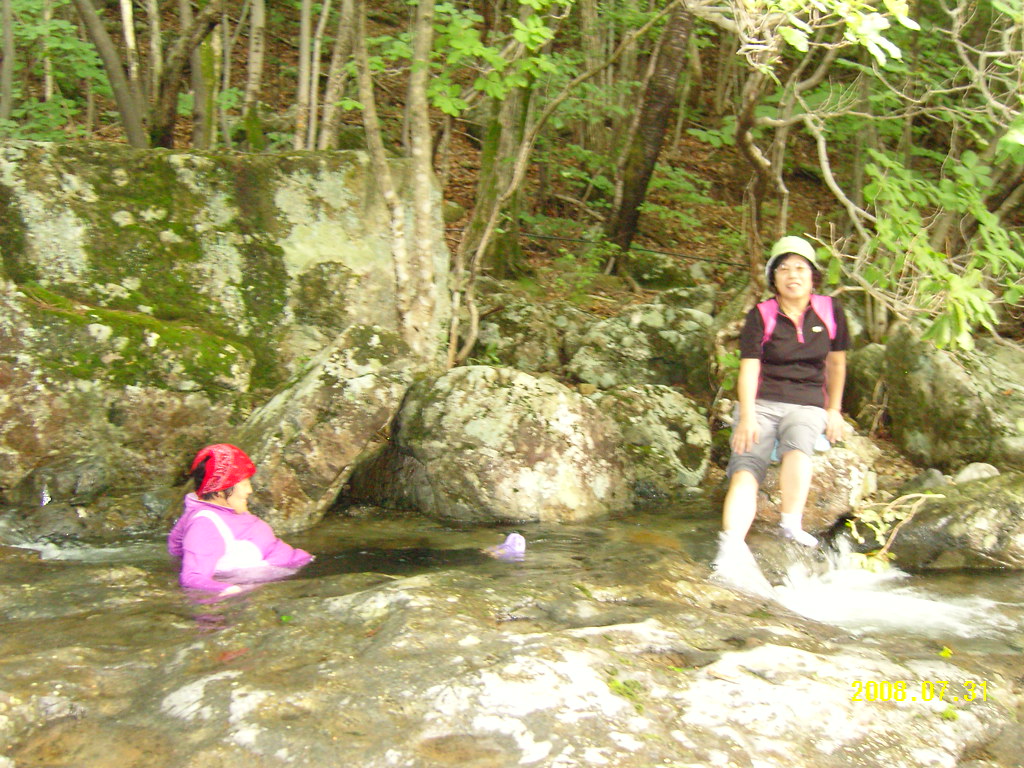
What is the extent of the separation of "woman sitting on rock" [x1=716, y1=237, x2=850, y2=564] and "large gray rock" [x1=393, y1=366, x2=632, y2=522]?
1313 mm

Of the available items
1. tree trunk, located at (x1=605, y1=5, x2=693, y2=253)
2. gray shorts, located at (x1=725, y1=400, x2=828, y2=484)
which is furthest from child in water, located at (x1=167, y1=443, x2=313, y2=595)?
tree trunk, located at (x1=605, y1=5, x2=693, y2=253)

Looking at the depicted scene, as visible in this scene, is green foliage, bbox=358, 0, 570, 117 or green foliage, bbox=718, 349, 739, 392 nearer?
green foliage, bbox=358, 0, 570, 117

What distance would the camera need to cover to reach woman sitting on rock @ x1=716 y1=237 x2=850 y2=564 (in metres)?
4.73

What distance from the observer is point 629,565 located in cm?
459

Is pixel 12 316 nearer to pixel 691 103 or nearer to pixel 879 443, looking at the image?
pixel 879 443

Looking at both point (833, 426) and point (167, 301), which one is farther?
point (167, 301)

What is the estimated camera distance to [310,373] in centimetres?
591

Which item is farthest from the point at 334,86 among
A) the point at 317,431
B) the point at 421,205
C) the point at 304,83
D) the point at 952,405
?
the point at 952,405

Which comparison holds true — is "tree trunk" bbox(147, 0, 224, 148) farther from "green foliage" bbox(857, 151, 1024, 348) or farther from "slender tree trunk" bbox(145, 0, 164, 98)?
"green foliage" bbox(857, 151, 1024, 348)

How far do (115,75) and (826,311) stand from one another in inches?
242

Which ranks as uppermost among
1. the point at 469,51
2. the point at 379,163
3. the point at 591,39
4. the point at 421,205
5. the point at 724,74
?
the point at 724,74

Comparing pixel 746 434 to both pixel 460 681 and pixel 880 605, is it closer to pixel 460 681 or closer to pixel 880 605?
pixel 880 605

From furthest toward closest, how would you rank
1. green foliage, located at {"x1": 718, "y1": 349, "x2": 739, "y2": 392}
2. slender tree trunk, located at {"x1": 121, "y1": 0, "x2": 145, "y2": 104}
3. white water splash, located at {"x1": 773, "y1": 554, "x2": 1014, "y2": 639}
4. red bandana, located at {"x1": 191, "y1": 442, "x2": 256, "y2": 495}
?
1. slender tree trunk, located at {"x1": 121, "y1": 0, "x2": 145, "y2": 104}
2. green foliage, located at {"x1": 718, "y1": 349, "x2": 739, "y2": 392}
3. red bandana, located at {"x1": 191, "y1": 442, "x2": 256, "y2": 495}
4. white water splash, located at {"x1": 773, "y1": 554, "x2": 1014, "y2": 639}

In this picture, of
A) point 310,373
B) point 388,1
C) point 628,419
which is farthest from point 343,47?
point 388,1
